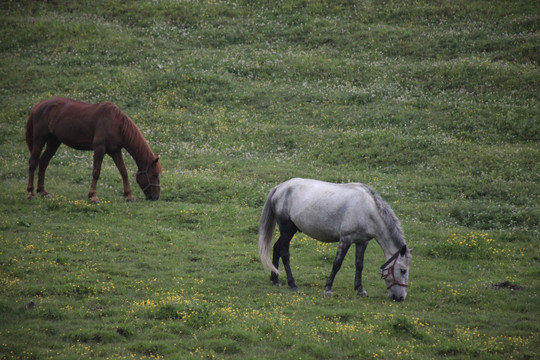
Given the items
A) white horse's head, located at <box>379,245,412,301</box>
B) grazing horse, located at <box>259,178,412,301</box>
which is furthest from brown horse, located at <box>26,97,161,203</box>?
white horse's head, located at <box>379,245,412,301</box>

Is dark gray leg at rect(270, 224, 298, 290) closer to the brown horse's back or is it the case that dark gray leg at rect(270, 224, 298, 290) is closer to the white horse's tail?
the white horse's tail

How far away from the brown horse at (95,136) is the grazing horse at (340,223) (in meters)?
7.99

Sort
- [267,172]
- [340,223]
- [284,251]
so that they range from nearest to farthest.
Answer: [340,223] → [284,251] → [267,172]

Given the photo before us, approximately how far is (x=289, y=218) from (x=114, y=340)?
5.36 m

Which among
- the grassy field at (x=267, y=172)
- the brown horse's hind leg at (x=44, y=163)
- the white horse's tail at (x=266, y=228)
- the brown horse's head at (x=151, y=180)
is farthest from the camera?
the brown horse's hind leg at (x=44, y=163)

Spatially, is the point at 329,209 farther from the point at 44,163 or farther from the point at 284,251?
the point at 44,163

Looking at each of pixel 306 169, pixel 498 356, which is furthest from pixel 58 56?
pixel 498 356

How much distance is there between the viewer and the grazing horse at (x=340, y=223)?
12.3 metres

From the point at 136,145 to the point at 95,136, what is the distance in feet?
5.01

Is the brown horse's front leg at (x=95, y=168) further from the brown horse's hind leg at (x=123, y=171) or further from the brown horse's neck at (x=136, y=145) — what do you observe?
the brown horse's neck at (x=136, y=145)

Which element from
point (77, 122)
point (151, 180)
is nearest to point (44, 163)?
point (77, 122)

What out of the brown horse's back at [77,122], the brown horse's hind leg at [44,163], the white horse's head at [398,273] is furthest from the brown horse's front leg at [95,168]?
the white horse's head at [398,273]

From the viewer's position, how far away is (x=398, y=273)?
39.8ft

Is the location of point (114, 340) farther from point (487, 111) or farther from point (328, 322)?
point (487, 111)
